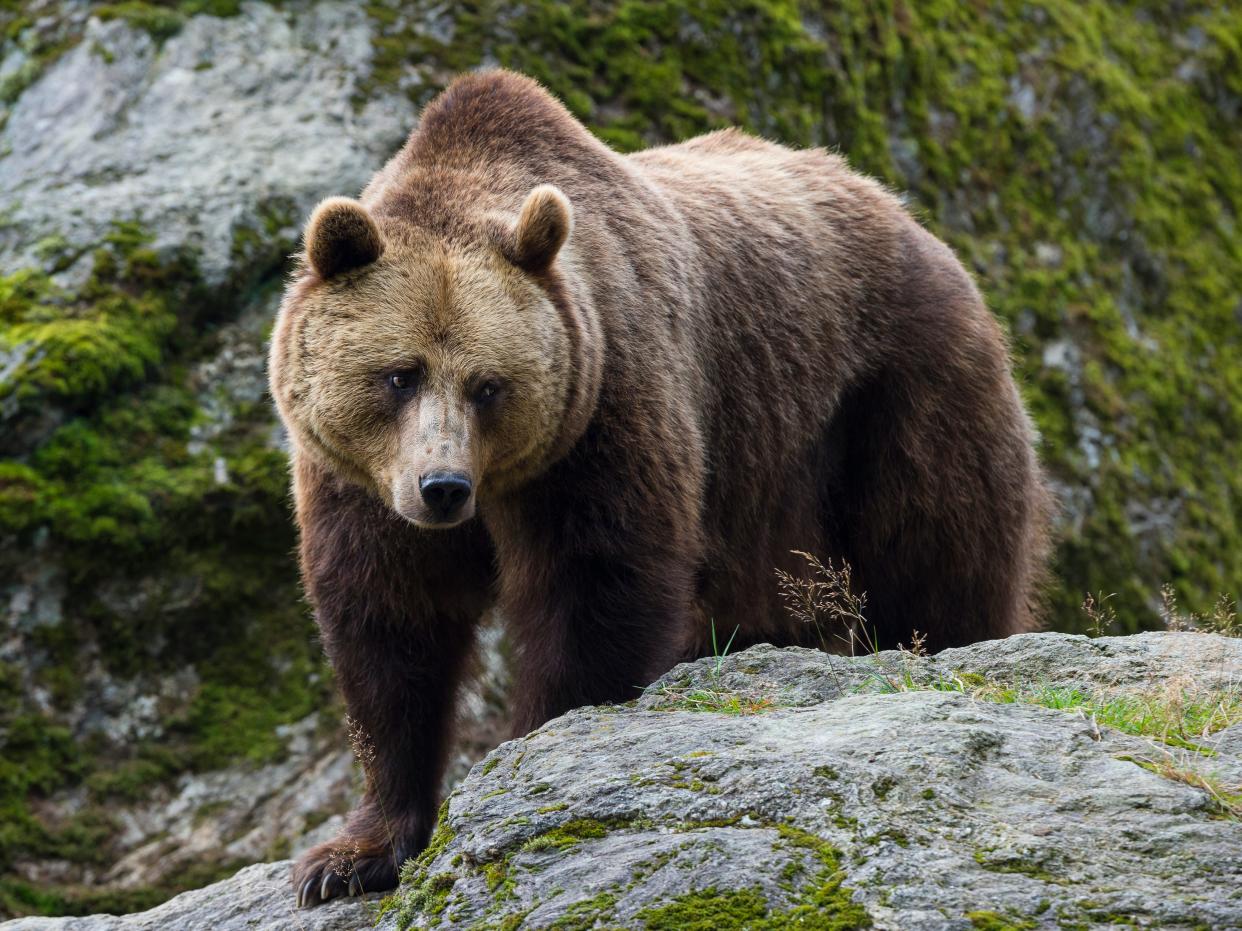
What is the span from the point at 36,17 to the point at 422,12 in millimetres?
2424

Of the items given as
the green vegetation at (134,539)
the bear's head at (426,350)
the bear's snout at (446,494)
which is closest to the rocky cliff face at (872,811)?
the bear's snout at (446,494)

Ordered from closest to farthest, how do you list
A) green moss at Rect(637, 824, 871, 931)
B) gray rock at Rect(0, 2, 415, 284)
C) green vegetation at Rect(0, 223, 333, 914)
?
green moss at Rect(637, 824, 871, 931)
green vegetation at Rect(0, 223, 333, 914)
gray rock at Rect(0, 2, 415, 284)

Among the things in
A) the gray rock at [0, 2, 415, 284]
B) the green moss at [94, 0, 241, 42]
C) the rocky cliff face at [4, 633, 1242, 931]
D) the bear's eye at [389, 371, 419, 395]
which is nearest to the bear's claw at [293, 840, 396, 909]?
the rocky cliff face at [4, 633, 1242, 931]

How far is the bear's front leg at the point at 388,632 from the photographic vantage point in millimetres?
5422

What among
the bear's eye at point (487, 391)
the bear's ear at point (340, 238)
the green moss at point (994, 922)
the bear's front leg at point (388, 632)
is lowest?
the bear's front leg at point (388, 632)

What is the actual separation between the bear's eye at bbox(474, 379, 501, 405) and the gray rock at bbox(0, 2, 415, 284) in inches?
166

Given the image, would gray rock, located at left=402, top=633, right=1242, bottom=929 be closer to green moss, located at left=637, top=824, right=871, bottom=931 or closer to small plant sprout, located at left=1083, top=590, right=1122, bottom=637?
green moss, located at left=637, top=824, right=871, bottom=931

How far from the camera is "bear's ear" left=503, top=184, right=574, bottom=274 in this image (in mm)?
5188

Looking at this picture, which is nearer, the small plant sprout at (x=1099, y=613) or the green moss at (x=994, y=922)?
the green moss at (x=994, y=922)

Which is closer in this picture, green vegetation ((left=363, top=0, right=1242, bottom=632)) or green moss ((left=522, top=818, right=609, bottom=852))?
green moss ((left=522, top=818, right=609, bottom=852))

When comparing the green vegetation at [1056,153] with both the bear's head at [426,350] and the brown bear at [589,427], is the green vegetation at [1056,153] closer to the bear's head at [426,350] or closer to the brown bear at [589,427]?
the brown bear at [589,427]

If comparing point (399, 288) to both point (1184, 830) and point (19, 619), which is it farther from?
point (19, 619)

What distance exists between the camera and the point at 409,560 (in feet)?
17.8

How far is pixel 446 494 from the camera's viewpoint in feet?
15.7
